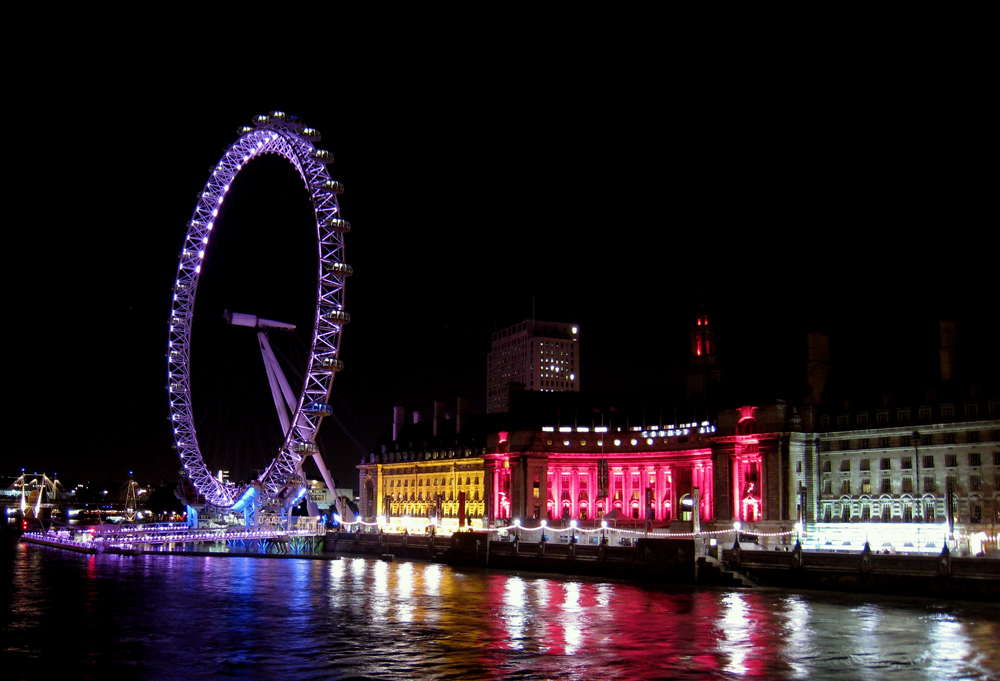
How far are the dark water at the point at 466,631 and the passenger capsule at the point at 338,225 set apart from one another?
110 feet

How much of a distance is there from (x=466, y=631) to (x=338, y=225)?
2100 inches

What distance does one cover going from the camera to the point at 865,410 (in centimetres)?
10688

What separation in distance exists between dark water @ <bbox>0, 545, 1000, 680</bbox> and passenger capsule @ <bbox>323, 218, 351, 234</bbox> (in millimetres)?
→ 33662

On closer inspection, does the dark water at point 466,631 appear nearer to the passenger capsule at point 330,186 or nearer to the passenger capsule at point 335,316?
the passenger capsule at point 335,316

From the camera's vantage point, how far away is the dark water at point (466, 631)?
122 feet

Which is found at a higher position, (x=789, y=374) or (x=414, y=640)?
(x=789, y=374)

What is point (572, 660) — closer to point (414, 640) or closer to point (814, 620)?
point (414, 640)

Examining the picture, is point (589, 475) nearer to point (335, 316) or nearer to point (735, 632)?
point (335, 316)

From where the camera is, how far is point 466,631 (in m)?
46.5

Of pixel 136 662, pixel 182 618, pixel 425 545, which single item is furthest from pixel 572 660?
pixel 425 545

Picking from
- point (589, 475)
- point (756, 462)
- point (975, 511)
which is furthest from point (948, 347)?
point (589, 475)

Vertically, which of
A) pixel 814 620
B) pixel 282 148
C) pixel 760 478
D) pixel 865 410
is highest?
pixel 282 148

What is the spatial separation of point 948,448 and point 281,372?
6674 cm

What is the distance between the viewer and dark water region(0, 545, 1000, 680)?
37.1 m
